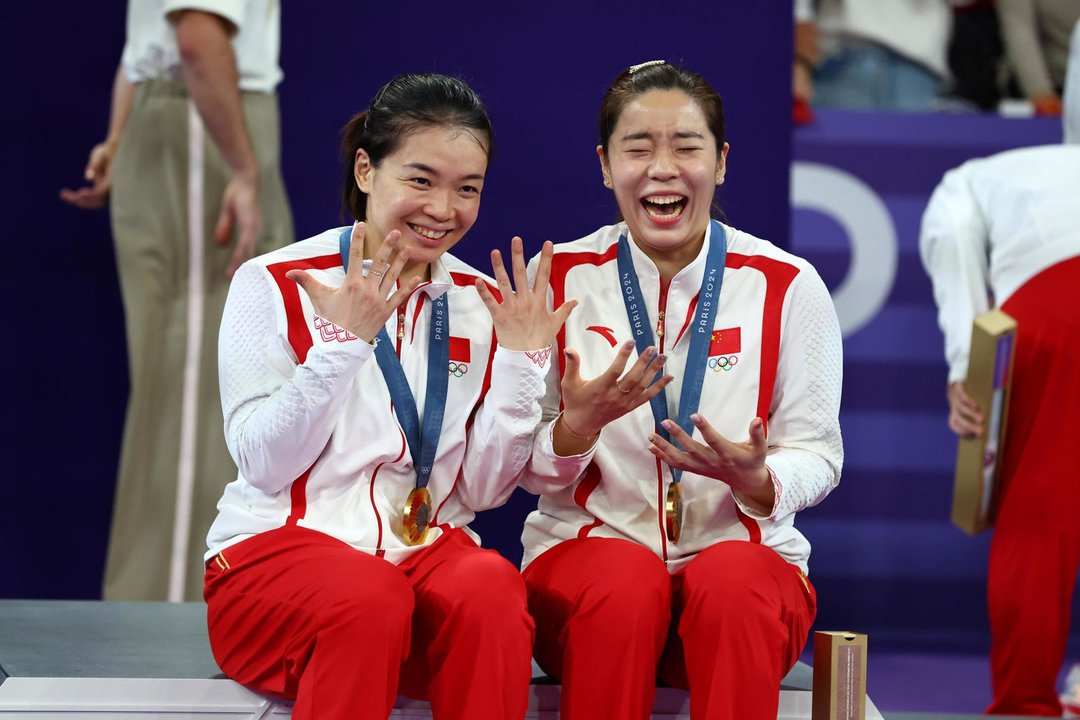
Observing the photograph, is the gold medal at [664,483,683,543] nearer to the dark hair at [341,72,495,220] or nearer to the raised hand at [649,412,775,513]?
the raised hand at [649,412,775,513]

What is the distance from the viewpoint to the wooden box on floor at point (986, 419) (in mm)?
3367

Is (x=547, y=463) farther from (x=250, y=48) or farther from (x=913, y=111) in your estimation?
(x=913, y=111)

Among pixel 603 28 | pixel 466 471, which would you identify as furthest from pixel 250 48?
pixel 466 471

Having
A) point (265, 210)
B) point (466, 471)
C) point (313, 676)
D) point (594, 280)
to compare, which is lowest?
point (313, 676)

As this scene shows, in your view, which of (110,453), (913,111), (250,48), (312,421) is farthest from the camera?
(913,111)

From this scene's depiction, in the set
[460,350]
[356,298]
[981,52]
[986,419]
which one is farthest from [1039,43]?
[356,298]

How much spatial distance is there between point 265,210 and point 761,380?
5.85ft

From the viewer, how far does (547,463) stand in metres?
2.29

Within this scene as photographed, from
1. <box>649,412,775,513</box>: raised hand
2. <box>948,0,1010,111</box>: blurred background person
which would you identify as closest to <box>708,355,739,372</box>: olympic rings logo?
<box>649,412,775,513</box>: raised hand

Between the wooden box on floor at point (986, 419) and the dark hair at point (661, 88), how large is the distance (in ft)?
3.79

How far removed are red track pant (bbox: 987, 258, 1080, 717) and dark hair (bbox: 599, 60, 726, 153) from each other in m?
1.40

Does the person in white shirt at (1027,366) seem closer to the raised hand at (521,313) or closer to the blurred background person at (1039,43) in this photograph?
the blurred background person at (1039,43)

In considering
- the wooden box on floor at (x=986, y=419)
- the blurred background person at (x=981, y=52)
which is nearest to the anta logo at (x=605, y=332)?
the wooden box on floor at (x=986, y=419)

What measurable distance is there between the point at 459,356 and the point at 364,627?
54 centimetres
